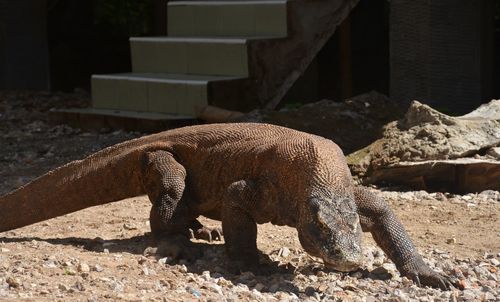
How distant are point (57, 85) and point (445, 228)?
9.69m

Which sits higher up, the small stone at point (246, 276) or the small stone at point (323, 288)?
the small stone at point (246, 276)

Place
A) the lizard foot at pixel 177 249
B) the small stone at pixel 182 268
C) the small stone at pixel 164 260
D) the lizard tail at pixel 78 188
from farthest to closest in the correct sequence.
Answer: the lizard tail at pixel 78 188
the lizard foot at pixel 177 249
the small stone at pixel 164 260
the small stone at pixel 182 268

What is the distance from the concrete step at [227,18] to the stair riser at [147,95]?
1043 millimetres

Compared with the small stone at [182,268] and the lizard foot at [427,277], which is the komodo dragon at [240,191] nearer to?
the lizard foot at [427,277]

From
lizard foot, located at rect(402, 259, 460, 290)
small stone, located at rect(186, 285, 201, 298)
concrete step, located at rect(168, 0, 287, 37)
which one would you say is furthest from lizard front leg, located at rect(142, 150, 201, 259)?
concrete step, located at rect(168, 0, 287, 37)

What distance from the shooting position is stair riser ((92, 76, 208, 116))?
1082cm

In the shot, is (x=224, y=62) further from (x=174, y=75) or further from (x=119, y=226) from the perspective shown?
(x=119, y=226)

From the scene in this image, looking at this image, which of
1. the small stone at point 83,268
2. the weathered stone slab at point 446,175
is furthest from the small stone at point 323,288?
the weathered stone slab at point 446,175

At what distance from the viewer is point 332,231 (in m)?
4.98

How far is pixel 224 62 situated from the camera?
11211 millimetres

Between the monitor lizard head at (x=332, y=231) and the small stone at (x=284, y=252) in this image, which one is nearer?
the monitor lizard head at (x=332, y=231)

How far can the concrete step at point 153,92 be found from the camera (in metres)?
10.8

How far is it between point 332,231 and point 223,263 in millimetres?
1136

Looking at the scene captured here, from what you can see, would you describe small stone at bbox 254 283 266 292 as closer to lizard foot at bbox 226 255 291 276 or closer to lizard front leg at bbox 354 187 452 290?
lizard foot at bbox 226 255 291 276
